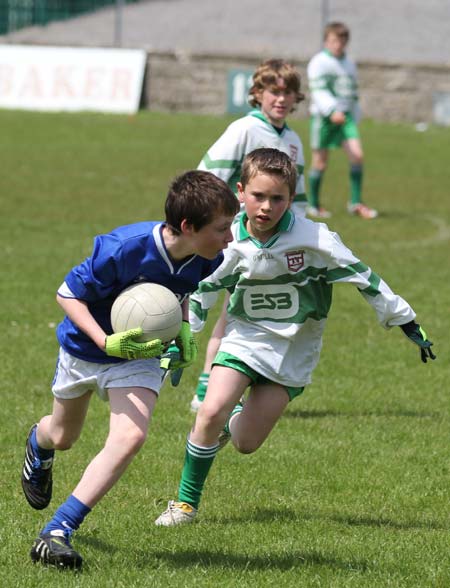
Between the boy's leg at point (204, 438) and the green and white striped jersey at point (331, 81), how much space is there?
10.3m

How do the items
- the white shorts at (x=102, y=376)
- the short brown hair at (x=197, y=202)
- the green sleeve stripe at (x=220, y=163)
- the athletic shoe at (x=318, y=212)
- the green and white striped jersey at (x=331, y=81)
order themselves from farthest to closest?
the green and white striped jersey at (x=331, y=81) → the athletic shoe at (x=318, y=212) → the green sleeve stripe at (x=220, y=163) → the white shorts at (x=102, y=376) → the short brown hair at (x=197, y=202)

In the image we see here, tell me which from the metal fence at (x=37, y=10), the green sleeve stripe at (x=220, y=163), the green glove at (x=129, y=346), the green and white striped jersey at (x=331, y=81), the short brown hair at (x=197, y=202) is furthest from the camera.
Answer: the metal fence at (x=37, y=10)

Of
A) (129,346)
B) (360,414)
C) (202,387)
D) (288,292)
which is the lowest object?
(360,414)

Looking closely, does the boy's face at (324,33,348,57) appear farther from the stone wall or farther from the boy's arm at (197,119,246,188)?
the stone wall

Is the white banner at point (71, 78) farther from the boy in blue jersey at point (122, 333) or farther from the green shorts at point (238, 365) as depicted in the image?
the boy in blue jersey at point (122, 333)

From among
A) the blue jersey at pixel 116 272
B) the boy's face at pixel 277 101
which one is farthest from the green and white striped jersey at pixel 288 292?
the boy's face at pixel 277 101

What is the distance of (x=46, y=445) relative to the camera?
541 cm

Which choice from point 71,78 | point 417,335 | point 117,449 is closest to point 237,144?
point 417,335

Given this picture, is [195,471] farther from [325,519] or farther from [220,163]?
[220,163]

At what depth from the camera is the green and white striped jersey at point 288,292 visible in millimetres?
5516

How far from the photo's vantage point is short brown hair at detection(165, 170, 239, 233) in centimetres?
482

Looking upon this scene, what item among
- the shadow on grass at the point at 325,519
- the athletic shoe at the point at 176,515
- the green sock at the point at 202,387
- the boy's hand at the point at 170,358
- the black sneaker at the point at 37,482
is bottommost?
the green sock at the point at 202,387

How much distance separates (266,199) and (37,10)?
24747 millimetres

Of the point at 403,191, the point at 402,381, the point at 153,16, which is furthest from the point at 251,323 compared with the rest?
the point at 153,16
